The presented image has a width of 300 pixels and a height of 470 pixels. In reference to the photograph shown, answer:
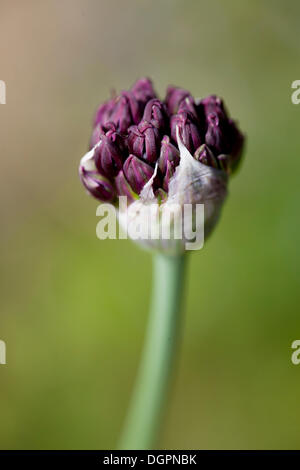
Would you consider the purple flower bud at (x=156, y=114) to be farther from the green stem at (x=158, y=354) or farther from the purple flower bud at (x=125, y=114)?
the green stem at (x=158, y=354)

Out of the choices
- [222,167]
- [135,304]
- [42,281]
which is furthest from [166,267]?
[42,281]

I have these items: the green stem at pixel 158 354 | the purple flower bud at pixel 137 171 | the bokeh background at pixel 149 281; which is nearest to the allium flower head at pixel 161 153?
the purple flower bud at pixel 137 171

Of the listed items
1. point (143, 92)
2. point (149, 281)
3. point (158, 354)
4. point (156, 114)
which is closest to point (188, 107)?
point (156, 114)

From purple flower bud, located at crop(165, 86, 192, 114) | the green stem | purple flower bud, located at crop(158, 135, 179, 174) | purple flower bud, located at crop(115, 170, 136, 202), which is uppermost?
purple flower bud, located at crop(165, 86, 192, 114)

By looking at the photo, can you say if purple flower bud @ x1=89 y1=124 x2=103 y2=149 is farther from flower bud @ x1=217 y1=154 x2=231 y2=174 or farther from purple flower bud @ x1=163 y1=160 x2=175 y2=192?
flower bud @ x1=217 y1=154 x2=231 y2=174

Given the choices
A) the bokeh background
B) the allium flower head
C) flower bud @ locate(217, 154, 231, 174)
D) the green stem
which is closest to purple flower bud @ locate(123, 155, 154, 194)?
the allium flower head

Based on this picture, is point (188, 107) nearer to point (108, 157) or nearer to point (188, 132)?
point (188, 132)
